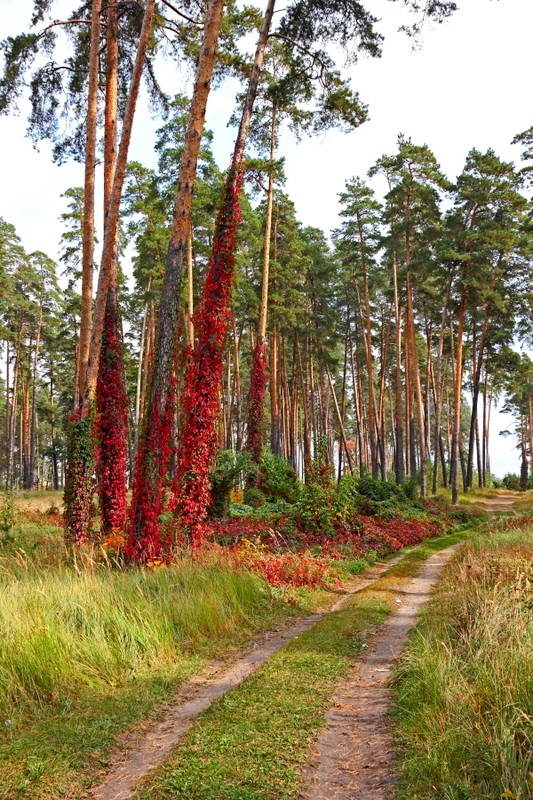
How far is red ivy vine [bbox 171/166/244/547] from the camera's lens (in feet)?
32.8

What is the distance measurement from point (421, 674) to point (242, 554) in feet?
16.5

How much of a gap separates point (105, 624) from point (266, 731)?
2.28 m

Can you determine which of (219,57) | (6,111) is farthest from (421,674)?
(6,111)

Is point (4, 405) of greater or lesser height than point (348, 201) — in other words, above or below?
below

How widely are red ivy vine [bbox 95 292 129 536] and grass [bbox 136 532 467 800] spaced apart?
6.15m

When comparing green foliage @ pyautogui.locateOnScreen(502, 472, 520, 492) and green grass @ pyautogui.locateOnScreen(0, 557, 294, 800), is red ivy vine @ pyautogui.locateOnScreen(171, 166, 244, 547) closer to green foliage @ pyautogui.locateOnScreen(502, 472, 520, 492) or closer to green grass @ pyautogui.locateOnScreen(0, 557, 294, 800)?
green grass @ pyautogui.locateOnScreen(0, 557, 294, 800)

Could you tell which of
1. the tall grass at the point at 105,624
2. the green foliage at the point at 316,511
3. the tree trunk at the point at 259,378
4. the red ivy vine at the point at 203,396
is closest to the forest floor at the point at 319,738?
the tall grass at the point at 105,624

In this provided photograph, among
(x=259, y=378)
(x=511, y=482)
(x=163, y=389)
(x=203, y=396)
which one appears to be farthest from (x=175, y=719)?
(x=511, y=482)

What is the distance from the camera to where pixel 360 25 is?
12977mm

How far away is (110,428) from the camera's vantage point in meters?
11.8

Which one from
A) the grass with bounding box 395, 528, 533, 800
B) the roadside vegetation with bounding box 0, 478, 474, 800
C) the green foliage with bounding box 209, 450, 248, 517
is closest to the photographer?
the grass with bounding box 395, 528, 533, 800

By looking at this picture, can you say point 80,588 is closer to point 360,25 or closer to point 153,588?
point 153,588

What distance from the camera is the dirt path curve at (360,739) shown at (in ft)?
11.5

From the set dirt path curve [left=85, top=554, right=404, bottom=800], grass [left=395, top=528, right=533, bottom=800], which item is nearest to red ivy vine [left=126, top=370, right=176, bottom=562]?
dirt path curve [left=85, top=554, right=404, bottom=800]
